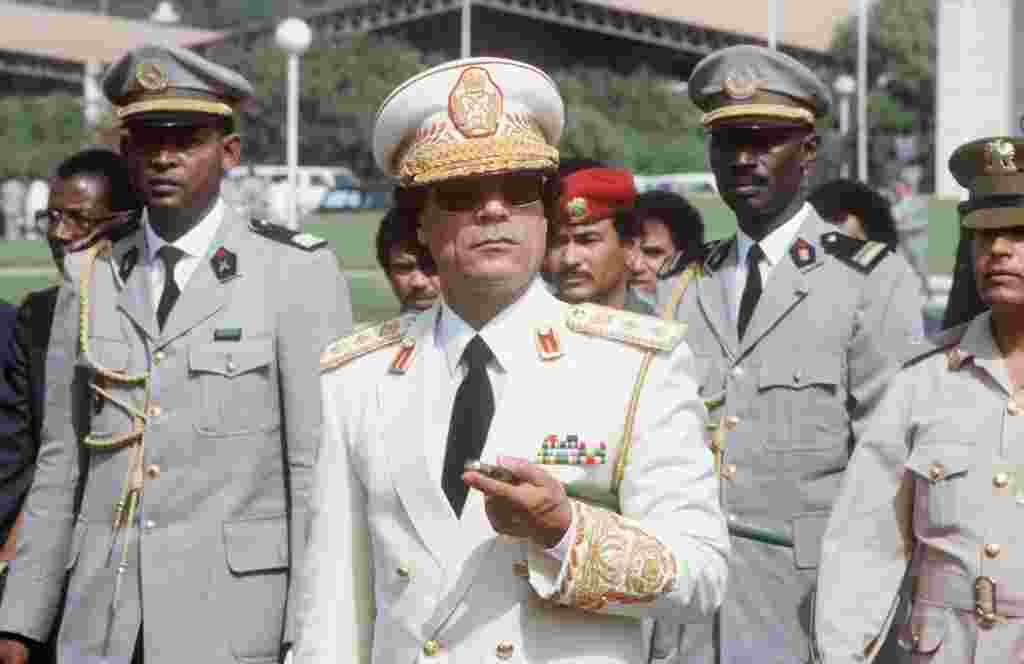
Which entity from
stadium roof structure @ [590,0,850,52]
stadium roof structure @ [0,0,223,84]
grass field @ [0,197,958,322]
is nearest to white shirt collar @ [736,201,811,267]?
grass field @ [0,197,958,322]

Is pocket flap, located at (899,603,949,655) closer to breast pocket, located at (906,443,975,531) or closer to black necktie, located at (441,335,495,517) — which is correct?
breast pocket, located at (906,443,975,531)

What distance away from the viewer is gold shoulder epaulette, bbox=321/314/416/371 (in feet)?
11.1

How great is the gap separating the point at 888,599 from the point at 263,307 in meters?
1.85

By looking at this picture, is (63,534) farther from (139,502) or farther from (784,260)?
(784,260)

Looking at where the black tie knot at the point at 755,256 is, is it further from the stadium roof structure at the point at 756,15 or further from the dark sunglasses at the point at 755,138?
the stadium roof structure at the point at 756,15

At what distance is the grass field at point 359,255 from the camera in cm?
1932

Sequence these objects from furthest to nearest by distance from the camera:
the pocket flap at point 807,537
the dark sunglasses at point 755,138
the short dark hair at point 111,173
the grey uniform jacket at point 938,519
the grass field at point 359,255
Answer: the grass field at point 359,255 < the short dark hair at point 111,173 < the dark sunglasses at point 755,138 < the pocket flap at point 807,537 < the grey uniform jacket at point 938,519

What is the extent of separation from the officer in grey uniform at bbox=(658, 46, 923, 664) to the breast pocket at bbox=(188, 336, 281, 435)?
1305 millimetres

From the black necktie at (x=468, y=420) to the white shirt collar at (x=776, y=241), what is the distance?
2.33 metres

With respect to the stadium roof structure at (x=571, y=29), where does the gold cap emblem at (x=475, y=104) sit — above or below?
below

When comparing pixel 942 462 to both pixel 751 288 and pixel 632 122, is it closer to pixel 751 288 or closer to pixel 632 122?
pixel 751 288

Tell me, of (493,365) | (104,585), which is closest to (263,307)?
(104,585)

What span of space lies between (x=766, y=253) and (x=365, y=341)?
229 centimetres

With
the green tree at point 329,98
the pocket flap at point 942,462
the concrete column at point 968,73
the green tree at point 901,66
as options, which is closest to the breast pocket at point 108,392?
the pocket flap at point 942,462
